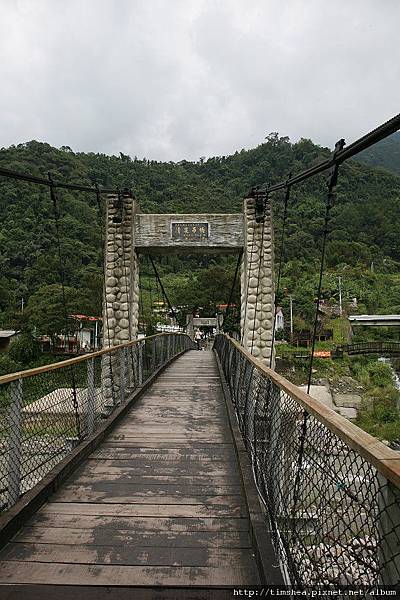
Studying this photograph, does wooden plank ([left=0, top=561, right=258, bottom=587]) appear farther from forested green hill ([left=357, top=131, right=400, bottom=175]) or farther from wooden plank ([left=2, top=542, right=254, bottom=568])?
forested green hill ([left=357, top=131, right=400, bottom=175])

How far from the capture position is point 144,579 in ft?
5.65

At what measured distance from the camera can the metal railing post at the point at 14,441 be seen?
7.79 ft

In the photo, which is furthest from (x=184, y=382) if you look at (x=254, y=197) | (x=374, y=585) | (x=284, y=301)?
(x=284, y=301)

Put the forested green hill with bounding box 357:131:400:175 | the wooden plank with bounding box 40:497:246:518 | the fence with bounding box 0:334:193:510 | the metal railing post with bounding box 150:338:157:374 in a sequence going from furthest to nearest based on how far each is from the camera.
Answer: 1. the forested green hill with bounding box 357:131:400:175
2. the metal railing post with bounding box 150:338:157:374
3. the fence with bounding box 0:334:193:510
4. the wooden plank with bounding box 40:497:246:518

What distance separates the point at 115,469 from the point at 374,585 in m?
2.19

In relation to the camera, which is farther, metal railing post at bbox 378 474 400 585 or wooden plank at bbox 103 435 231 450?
Answer: wooden plank at bbox 103 435 231 450

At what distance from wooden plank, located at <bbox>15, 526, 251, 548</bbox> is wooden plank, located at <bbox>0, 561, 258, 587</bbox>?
Result: 189mm

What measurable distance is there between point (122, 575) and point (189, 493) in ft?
2.96

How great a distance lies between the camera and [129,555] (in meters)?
1.91

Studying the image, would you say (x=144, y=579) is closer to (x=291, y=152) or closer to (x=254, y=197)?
(x=254, y=197)

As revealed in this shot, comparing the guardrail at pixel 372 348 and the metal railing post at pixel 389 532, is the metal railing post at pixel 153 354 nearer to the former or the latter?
the metal railing post at pixel 389 532

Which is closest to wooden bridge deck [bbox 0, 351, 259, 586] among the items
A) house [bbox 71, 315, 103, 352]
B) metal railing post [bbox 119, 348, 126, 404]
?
metal railing post [bbox 119, 348, 126, 404]

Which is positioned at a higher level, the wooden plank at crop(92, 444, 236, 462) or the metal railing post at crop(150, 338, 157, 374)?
the metal railing post at crop(150, 338, 157, 374)

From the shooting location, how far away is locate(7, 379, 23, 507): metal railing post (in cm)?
237
